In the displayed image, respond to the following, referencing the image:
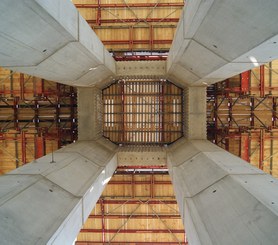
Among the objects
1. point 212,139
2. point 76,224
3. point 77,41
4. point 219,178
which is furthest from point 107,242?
point 77,41

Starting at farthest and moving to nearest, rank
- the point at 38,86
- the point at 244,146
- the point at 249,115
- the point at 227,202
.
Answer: the point at 38,86 < the point at 249,115 < the point at 244,146 < the point at 227,202

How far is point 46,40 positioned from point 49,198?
11.5 ft

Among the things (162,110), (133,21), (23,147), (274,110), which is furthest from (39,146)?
(274,110)

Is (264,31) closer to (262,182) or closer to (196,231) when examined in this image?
(262,182)

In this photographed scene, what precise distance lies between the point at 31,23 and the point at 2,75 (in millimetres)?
11566

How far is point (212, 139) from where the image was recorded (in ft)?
46.1

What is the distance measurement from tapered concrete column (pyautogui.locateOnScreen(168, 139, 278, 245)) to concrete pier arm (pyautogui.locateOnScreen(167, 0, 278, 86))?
277cm

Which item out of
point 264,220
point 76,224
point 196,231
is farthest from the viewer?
point 76,224

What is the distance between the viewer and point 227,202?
5328 mm

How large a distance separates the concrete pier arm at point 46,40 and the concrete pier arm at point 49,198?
2.75m

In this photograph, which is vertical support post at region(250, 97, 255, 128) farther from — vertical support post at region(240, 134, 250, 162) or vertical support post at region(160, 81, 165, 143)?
vertical support post at region(160, 81, 165, 143)

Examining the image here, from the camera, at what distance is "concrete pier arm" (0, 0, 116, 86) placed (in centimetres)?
437

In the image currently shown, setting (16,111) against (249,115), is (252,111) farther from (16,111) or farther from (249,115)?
(16,111)

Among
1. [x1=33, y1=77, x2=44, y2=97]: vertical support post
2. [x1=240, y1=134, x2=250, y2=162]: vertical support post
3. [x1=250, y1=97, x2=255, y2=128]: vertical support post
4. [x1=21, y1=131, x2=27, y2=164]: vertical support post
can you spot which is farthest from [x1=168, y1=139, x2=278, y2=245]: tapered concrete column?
[x1=21, y1=131, x2=27, y2=164]: vertical support post
